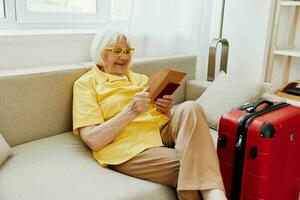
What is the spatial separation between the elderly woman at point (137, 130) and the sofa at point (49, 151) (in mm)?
77

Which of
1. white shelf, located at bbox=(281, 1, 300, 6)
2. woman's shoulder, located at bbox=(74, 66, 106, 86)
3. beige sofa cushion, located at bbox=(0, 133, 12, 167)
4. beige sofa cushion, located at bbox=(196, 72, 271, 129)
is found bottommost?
beige sofa cushion, located at bbox=(0, 133, 12, 167)

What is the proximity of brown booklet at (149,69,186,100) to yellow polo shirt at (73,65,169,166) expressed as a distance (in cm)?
15

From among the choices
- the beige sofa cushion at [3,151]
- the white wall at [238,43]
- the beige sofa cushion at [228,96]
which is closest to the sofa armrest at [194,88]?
the beige sofa cushion at [228,96]

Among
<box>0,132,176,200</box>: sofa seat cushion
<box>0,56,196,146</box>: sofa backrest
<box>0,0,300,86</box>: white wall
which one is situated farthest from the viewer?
<box>0,0,300,86</box>: white wall

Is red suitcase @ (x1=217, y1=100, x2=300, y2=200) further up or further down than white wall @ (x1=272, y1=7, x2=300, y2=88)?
further down

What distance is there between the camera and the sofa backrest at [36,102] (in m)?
1.63

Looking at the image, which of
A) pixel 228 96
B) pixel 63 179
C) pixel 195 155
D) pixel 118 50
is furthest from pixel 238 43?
pixel 63 179

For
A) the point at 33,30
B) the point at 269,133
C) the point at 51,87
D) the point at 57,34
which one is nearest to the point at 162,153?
the point at 269,133

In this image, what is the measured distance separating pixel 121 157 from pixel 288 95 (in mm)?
1633

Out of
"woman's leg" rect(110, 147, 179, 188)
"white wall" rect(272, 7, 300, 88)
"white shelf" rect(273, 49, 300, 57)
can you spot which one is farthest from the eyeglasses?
"white wall" rect(272, 7, 300, 88)

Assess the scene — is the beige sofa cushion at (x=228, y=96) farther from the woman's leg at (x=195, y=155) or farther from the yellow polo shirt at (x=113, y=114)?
the woman's leg at (x=195, y=155)

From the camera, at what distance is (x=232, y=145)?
1.63 m

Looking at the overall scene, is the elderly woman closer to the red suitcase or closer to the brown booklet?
the brown booklet

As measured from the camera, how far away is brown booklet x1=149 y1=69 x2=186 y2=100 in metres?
1.51
